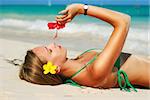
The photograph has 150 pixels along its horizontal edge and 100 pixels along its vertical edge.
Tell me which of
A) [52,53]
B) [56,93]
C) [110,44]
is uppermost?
[110,44]

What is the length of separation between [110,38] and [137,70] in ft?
1.28

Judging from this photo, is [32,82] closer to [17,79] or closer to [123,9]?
[17,79]

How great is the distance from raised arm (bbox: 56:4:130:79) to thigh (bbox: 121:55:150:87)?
251mm

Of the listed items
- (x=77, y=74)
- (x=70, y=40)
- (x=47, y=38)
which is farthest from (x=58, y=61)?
(x=47, y=38)

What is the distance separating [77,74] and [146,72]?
0.61 metres

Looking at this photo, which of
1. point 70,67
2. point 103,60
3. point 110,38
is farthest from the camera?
point 70,67

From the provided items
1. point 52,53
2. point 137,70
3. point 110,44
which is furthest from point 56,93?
point 137,70

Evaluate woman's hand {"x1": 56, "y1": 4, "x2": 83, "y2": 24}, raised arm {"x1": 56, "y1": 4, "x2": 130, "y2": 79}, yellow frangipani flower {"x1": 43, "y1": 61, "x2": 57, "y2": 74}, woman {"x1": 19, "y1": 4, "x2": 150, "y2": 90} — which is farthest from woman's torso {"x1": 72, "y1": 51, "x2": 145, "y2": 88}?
woman's hand {"x1": 56, "y1": 4, "x2": 83, "y2": 24}

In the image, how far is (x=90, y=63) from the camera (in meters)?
4.22

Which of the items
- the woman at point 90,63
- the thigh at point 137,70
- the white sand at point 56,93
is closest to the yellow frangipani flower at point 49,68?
the woman at point 90,63

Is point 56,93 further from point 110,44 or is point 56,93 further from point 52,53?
point 110,44

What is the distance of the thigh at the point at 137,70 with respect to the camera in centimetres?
430

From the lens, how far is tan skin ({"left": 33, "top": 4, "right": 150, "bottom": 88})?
4.07 meters

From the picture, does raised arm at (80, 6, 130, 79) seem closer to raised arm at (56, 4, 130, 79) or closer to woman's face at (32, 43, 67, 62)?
raised arm at (56, 4, 130, 79)
